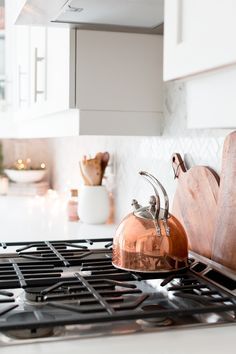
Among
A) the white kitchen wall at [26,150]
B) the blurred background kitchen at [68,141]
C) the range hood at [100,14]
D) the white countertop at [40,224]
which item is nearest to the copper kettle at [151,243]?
the blurred background kitchen at [68,141]

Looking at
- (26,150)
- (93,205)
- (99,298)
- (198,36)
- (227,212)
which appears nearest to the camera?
(198,36)

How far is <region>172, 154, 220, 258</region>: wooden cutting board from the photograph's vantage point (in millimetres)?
1659

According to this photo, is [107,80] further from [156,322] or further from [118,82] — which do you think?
[156,322]

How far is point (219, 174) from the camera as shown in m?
1.68

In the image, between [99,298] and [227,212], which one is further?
[227,212]

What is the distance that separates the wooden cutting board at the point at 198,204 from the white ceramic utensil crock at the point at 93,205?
700 millimetres

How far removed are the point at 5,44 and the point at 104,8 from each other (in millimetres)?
2105

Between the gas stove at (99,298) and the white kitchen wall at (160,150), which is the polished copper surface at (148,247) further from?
the white kitchen wall at (160,150)

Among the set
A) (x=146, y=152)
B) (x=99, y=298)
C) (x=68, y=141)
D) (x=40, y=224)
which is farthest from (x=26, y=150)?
(x=99, y=298)

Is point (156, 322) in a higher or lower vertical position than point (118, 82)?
lower

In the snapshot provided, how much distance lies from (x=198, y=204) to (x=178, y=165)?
0.21 meters

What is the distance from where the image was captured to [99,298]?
3.81 feet

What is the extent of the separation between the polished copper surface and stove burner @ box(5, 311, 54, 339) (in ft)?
1.04

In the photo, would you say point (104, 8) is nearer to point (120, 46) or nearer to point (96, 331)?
point (120, 46)
